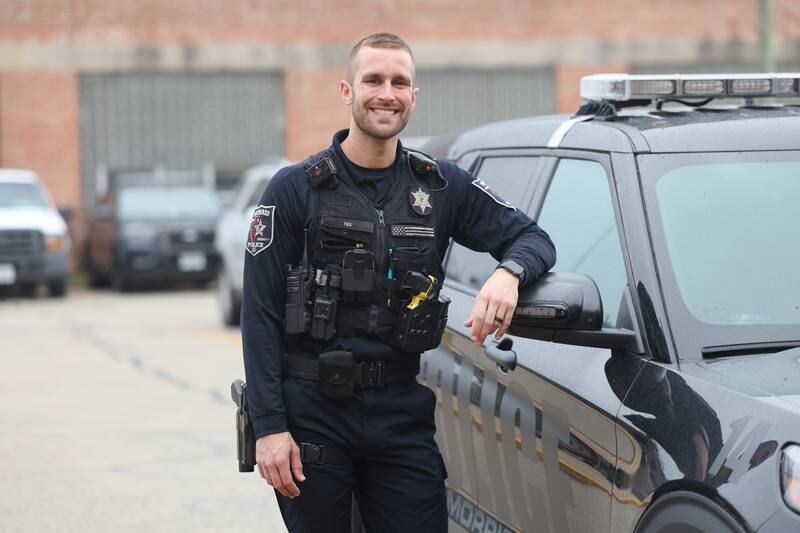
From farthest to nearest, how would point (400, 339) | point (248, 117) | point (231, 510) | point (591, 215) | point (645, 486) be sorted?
point (248, 117)
point (231, 510)
point (591, 215)
point (400, 339)
point (645, 486)

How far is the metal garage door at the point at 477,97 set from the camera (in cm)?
2953

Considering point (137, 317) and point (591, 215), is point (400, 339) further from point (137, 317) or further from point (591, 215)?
point (137, 317)

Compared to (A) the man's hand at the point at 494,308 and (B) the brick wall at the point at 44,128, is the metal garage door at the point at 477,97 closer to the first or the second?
(B) the brick wall at the point at 44,128

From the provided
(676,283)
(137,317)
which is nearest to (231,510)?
(676,283)

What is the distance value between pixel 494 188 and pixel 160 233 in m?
17.3

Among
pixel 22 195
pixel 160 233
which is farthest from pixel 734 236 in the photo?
pixel 22 195

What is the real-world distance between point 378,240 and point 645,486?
93 cm

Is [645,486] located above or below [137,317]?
above

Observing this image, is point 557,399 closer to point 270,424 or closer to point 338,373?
point 338,373

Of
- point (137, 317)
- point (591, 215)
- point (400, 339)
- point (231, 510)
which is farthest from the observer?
point (137, 317)

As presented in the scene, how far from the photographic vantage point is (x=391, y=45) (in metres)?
3.70

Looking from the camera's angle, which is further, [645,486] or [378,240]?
[378,240]

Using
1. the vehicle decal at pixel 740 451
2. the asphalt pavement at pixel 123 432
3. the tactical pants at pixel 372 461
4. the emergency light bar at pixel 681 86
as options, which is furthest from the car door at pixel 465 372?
the asphalt pavement at pixel 123 432

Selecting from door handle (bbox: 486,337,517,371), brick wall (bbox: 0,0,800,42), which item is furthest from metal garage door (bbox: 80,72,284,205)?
door handle (bbox: 486,337,517,371)
